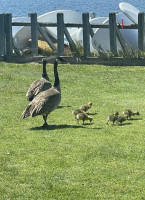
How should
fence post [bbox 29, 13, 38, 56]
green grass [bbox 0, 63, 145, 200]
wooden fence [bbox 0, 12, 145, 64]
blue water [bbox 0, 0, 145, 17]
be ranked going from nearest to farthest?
green grass [bbox 0, 63, 145, 200] → wooden fence [bbox 0, 12, 145, 64] → fence post [bbox 29, 13, 38, 56] → blue water [bbox 0, 0, 145, 17]

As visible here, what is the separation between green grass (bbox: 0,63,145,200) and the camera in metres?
8.59

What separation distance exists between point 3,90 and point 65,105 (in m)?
2.90

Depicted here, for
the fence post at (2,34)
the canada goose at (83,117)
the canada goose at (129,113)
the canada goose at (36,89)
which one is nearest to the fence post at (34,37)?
the fence post at (2,34)

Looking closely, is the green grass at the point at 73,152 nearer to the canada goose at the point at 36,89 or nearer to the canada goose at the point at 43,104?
the canada goose at the point at 43,104

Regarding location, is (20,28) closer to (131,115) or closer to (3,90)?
(3,90)

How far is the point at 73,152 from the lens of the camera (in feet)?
34.3

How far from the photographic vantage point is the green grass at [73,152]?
8.59 meters

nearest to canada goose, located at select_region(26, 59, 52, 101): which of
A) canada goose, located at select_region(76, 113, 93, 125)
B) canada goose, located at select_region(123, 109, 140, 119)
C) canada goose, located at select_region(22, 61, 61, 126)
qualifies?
canada goose, located at select_region(22, 61, 61, 126)

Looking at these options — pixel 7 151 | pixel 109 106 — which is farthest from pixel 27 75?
pixel 7 151

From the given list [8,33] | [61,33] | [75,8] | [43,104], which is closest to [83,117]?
[43,104]

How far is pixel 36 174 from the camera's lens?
9250 millimetres

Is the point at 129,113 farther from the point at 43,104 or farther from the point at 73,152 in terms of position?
the point at 73,152

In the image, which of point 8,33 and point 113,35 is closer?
point 113,35

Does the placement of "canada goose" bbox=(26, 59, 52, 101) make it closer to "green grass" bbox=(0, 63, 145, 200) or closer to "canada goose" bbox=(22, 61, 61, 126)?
→ "green grass" bbox=(0, 63, 145, 200)
